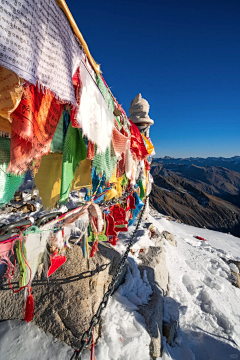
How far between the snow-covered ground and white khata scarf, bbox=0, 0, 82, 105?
Answer: 2487 mm

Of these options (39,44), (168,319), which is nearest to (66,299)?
(168,319)

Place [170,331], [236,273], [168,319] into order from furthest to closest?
[236,273], [168,319], [170,331]

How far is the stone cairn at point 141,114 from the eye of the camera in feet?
16.3

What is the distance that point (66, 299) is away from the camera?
2102 mm

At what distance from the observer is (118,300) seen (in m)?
2.59

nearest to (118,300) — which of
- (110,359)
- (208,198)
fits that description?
(110,359)

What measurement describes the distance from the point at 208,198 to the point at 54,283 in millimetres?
45247

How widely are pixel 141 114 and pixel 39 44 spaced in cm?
469

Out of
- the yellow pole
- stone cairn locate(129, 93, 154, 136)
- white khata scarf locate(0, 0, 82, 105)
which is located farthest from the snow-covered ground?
stone cairn locate(129, 93, 154, 136)

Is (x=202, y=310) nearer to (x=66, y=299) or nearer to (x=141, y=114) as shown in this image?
(x=66, y=299)

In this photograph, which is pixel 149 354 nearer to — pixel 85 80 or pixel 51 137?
pixel 51 137

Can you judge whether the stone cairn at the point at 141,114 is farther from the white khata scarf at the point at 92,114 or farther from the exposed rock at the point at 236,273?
the exposed rock at the point at 236,273

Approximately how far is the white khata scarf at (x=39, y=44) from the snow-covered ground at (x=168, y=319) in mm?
2487

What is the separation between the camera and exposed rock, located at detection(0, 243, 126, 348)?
1932 millimetres
